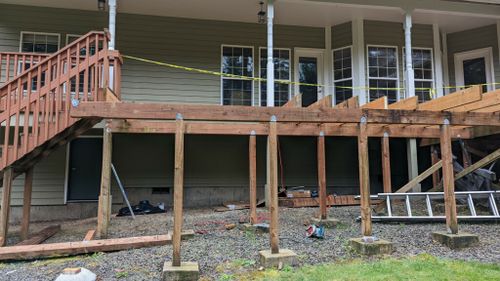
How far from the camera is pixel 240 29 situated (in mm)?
10070

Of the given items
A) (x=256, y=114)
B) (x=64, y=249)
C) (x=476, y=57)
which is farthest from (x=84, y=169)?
(x=476, y=57)

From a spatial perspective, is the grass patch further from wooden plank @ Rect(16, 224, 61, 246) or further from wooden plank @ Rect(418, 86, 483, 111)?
wooden plank @ Rect(16, 224, 61, 246)

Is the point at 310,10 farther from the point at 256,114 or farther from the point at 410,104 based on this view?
the point at 256,114

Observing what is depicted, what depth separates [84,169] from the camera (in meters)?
9.50

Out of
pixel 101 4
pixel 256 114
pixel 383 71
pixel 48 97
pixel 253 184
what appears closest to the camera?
pixel 256 114

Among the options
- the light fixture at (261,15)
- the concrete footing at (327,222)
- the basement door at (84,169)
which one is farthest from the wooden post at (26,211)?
the light fixture at (261,15)

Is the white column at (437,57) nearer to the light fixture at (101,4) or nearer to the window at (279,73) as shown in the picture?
the window at (279,73)

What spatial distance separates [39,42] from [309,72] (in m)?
6.78

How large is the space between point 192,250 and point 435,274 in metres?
2.90

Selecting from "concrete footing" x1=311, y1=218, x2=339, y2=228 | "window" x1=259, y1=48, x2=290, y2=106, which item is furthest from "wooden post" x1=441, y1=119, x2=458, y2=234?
"window" x1=259, y1=48, x2=290, y2=106

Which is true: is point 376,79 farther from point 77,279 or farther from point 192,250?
point 77,279

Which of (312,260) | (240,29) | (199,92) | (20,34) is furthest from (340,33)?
(20,34)

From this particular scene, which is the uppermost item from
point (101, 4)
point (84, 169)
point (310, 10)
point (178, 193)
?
point (310, 10)

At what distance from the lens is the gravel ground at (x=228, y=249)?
4.37 m
